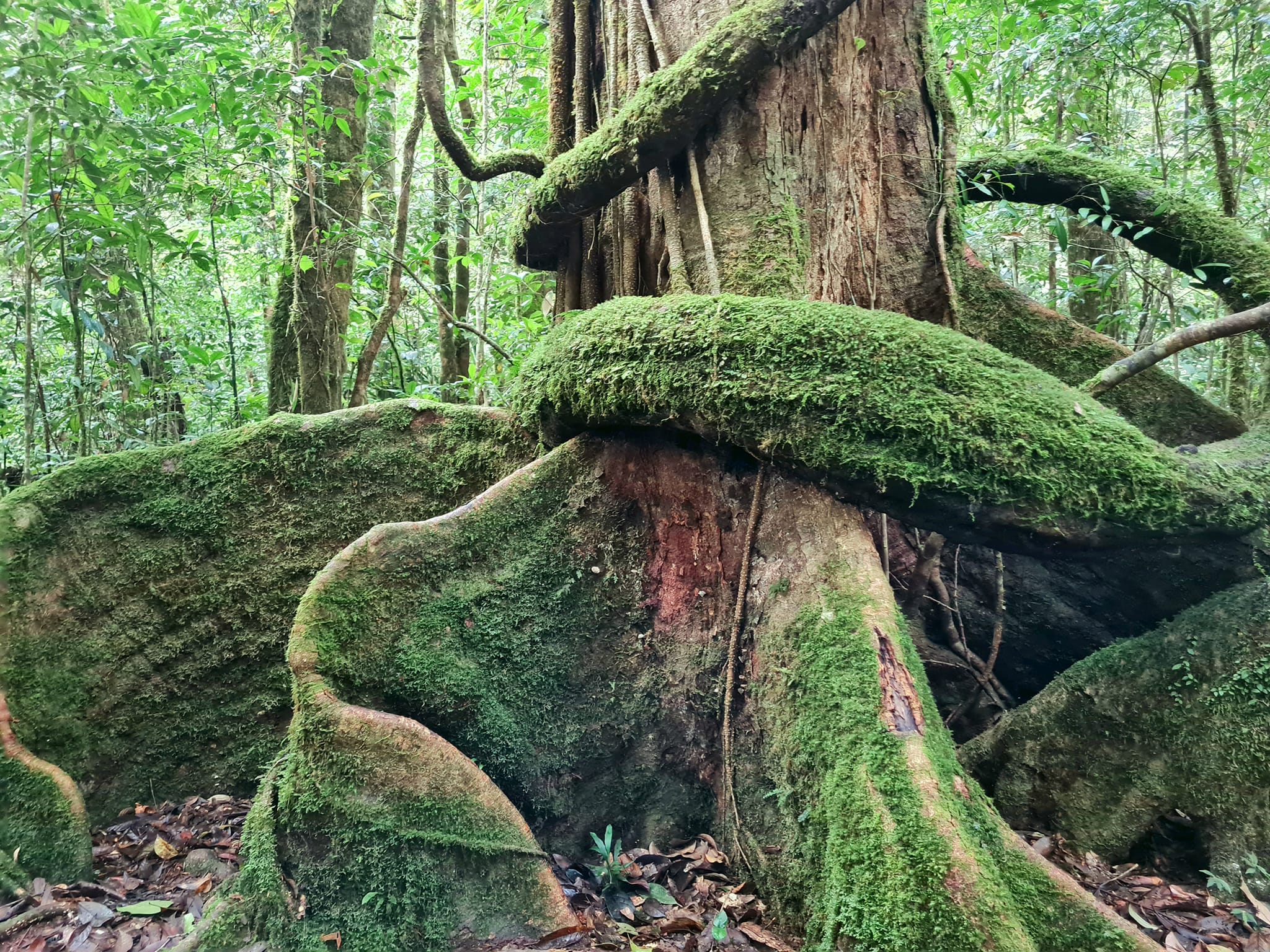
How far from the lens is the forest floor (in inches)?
100

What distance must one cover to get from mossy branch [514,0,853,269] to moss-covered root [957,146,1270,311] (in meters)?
1.39

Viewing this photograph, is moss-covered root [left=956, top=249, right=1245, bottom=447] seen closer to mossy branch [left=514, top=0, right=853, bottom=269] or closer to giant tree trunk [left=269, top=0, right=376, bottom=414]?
mossy branch [left=514, top=0, right=853, bottom=269]

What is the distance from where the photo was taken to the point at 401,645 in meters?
2.90

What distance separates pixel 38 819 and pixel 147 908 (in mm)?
640

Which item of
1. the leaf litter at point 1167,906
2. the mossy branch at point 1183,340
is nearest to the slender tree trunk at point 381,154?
the mossy branch at point 1183,340

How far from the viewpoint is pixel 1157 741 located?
9.78ft

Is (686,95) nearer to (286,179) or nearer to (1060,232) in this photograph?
(1060,232)

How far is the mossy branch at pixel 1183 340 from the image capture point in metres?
3.04

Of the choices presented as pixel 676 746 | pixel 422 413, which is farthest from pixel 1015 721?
pixel 422 413

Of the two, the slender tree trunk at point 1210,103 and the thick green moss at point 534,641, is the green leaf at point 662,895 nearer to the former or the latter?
the thick green moss at point 534,641

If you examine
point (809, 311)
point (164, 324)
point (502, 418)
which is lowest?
point (502, 418)

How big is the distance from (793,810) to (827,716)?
0.37 meters

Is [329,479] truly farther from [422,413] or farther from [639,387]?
[639,387]

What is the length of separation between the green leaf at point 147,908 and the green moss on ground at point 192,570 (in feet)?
2.57
